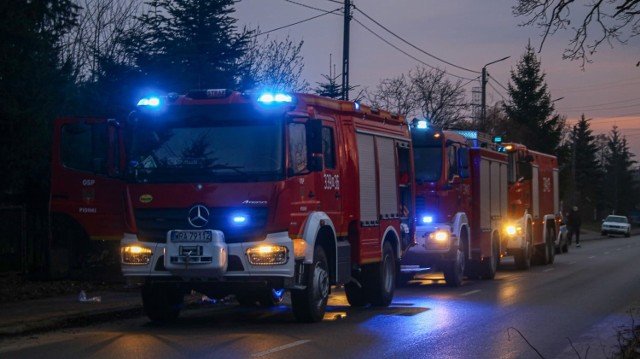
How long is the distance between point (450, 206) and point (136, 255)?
9.56m

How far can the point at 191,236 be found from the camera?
1297cm

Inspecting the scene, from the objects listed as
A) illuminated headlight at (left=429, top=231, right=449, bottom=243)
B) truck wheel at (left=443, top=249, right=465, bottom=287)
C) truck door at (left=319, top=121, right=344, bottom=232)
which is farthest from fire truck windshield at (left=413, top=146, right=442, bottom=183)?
truck door at (left=319, top=121, right=344, bottom=232)

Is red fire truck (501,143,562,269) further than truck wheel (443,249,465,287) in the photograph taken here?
Yes

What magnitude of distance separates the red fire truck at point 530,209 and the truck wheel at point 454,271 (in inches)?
195

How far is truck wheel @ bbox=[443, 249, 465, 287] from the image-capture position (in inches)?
825

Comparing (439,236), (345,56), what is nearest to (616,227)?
(345,56)

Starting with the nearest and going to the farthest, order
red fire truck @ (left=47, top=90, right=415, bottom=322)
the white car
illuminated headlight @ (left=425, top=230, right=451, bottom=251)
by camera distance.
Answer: red fire truck @ (left=47, top=90, right=415, bottom=322) → illuminated headlight @ (left=425, top=230, right=451, bottom=251) → the white car

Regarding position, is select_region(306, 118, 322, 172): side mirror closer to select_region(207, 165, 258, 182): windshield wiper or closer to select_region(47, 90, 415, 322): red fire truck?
select_region(47, 90, 415, 322): red fire truck

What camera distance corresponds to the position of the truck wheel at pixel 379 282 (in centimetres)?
1634

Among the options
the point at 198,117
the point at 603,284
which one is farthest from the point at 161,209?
the point at 603,284

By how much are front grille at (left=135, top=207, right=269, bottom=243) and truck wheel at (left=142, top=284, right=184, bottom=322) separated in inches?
39.7

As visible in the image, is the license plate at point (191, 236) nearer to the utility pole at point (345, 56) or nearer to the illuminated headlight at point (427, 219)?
the illuminated headlight at point (427, 219)

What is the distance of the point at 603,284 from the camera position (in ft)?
71.2

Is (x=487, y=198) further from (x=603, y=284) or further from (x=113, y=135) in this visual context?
(x=113, y=135)
